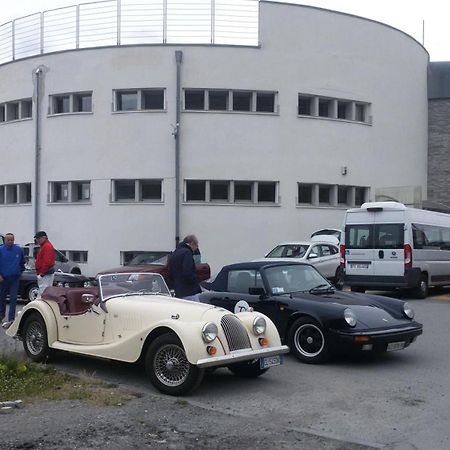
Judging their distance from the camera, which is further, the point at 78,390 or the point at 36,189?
the point at 36,189

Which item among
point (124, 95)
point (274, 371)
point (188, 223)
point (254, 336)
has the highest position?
point (124, 95)

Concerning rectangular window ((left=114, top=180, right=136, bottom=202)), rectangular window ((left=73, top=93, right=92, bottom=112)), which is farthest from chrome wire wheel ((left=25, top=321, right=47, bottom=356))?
rectangular window ((left=73, top=93, right=92, bottom=112))

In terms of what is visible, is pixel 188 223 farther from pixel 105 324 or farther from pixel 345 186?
pixel 105 324

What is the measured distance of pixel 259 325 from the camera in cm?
720

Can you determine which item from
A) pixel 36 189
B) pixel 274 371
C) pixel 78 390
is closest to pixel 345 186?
pixel 36 189

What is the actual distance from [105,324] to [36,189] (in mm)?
A: 17045

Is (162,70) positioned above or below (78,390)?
above

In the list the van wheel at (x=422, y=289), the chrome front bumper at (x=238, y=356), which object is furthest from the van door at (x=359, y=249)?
the chrome front bumper at (x=238, y=356)

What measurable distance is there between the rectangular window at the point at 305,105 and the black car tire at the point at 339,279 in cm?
694

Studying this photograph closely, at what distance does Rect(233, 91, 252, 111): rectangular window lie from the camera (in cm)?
2266

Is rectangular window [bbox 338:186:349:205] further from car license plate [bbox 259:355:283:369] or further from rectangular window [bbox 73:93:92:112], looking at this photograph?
car license plate [bbox 259:355:283:369]

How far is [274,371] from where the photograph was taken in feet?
25.9

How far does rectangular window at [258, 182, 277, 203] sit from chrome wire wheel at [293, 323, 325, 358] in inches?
559

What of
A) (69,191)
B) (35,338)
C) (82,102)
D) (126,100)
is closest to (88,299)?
(35,338)
